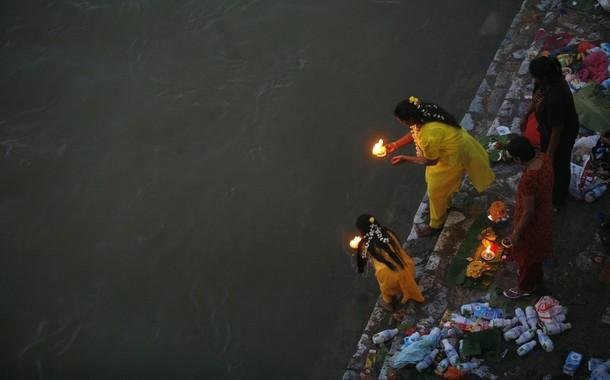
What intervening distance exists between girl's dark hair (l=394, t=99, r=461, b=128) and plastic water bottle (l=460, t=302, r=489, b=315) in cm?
169

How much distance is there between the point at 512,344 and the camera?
16.5 ft

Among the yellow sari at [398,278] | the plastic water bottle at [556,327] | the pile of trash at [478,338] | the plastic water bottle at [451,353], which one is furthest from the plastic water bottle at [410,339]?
the plastic water bottle at [556,327]

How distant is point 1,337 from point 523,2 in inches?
347

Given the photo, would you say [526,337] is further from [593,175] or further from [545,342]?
[593,175]

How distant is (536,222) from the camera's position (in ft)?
14.4

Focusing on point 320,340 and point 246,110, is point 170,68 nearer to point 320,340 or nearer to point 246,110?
point 246,110

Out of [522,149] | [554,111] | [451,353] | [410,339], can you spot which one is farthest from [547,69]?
[410,339]

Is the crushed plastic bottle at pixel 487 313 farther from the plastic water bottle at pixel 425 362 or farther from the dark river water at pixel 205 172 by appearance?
the dark river water at pixel 205 172

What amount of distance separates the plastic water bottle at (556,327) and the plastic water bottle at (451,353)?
0.79 meters

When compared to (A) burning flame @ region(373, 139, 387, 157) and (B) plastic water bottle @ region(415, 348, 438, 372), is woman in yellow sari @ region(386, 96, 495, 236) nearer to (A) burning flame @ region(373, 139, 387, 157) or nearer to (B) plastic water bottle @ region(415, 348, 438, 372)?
(A) burning flame @ region(373, 139, 387, 157)

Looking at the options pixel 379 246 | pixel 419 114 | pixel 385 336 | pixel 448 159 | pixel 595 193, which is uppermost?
pixel 419 114

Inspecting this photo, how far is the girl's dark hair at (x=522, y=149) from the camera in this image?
4.09 metres

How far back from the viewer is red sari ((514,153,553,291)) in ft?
13.6

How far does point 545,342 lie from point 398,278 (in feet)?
4.41
